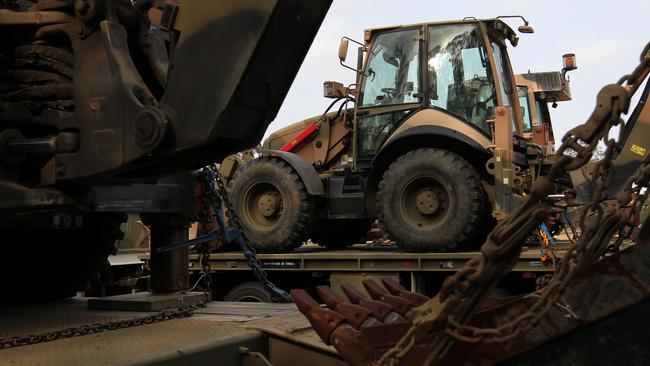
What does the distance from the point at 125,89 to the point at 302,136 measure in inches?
308

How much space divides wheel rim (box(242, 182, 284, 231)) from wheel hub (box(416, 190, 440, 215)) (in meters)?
1.92

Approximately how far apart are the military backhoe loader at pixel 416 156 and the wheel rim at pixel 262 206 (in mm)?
15

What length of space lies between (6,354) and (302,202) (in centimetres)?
645

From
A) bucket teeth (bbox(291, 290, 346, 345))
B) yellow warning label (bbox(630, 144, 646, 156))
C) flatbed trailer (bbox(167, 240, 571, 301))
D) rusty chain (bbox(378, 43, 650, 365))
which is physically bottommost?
flatbed trailer (bbox(167, 240, 571, 301))

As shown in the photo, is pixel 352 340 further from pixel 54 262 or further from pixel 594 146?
pixel 54 262

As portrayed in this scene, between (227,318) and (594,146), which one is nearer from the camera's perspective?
(594,146)

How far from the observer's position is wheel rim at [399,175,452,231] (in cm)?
841

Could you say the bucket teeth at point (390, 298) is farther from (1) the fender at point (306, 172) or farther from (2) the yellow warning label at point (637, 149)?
(1) the fender at point (306, 172)

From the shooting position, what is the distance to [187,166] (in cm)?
323

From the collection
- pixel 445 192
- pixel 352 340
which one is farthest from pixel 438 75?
pixel 352 340

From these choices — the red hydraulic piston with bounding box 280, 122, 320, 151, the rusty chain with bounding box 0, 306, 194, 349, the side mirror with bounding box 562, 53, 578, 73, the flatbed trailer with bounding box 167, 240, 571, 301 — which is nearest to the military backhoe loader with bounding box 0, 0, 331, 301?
the rusty chain with bounding box 0, 306, 194, 349

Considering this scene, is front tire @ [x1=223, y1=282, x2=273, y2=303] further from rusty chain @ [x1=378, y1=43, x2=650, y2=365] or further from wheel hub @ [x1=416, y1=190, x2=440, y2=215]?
rusty chain @ [x1=378, y1=43, x2=650, y2=365]

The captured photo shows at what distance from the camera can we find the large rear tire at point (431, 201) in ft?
26.6

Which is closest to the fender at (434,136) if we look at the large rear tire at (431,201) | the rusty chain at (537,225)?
the large rear tire at (431,201)
